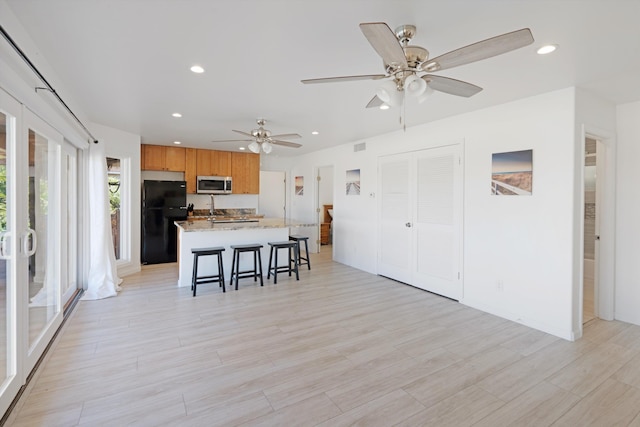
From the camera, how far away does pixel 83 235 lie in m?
4.45

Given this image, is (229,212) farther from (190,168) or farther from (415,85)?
(415,85)

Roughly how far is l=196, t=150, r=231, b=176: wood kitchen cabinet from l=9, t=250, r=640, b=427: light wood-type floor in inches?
148

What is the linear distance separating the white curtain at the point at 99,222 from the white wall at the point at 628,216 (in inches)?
250

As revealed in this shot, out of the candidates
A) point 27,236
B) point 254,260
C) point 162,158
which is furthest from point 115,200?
point 27,236

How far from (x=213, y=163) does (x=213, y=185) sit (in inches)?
20.4

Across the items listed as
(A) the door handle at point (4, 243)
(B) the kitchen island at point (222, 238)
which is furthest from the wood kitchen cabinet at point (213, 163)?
(A) the door handle at point (4, 243)

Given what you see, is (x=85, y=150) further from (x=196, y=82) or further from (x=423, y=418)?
(x=423, y=418)

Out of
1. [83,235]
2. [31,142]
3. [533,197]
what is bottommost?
[83,235]

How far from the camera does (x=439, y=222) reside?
4.45 metres

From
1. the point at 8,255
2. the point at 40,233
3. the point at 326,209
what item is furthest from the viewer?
the point at 326,209

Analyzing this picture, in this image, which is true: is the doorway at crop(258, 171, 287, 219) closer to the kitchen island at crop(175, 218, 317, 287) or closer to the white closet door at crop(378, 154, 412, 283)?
the kitchen island at crop(175, 218, 317, 287)

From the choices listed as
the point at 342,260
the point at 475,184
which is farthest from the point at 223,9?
the point at 342,260

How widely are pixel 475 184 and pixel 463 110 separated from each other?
0.94 meters

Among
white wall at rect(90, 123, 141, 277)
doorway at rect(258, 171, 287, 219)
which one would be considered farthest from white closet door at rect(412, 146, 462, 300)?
white wall at rect(90, 123, 141, 277)
